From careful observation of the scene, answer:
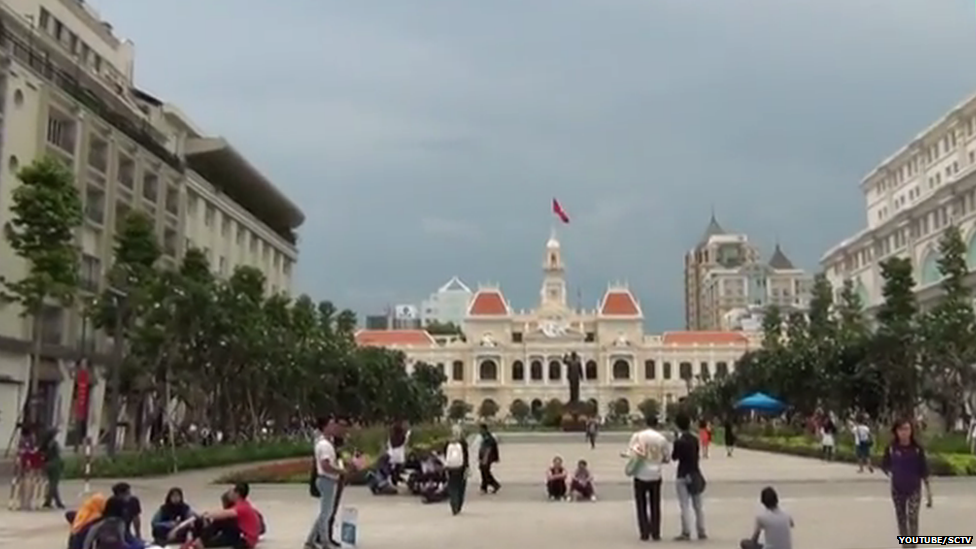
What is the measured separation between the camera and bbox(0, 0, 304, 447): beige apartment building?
131ft

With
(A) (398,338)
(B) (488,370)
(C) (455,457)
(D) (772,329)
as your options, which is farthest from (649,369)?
(C) (455,457)

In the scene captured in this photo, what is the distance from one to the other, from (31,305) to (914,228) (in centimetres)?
6923

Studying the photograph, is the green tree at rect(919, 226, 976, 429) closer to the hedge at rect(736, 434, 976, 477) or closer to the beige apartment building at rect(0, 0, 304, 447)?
the hedge at rect(736, 434, 976, 477)

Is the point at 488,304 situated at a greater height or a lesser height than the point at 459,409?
greater

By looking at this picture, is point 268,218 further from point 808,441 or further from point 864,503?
point 864,503

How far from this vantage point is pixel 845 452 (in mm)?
35531

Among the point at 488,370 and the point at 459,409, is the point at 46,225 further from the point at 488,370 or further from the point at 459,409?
the point at 488,370

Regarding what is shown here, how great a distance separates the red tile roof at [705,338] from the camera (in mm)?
141125

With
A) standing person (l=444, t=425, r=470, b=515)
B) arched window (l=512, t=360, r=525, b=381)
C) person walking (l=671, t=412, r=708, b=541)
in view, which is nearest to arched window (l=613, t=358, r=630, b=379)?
arched window (l=512, t=360, r=525, b=381)

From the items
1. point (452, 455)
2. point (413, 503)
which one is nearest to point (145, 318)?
point (413, 503)

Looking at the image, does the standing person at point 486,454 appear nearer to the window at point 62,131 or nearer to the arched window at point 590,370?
the window at point 62,131

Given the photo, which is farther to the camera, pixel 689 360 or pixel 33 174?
pixel 689 360

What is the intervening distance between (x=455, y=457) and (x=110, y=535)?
304 inches

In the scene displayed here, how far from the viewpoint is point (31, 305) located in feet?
105
